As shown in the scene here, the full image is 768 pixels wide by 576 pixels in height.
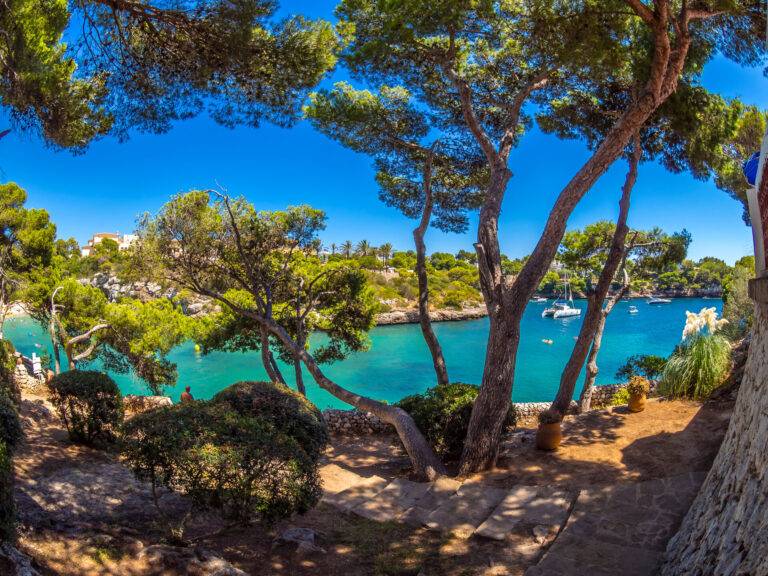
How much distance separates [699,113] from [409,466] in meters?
6.92

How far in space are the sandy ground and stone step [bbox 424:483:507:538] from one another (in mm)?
197

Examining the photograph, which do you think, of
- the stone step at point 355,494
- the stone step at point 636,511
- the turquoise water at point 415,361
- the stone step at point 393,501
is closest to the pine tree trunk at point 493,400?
the stone step at point 393,501

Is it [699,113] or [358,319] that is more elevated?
[699,113]

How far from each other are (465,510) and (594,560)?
155 cm

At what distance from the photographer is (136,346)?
572 inches

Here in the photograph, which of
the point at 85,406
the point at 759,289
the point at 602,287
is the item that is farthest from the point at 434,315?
the point at 759,289

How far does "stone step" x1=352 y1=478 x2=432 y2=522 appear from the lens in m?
5.35

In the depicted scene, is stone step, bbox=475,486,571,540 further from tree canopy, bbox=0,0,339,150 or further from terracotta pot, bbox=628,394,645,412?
tree canopy, bbox=0,0,339,150

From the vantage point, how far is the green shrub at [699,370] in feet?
26.7

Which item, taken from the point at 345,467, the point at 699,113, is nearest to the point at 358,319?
the point at 345,467

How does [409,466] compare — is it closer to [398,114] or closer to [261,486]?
[261,486]

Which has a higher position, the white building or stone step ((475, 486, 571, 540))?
the white building

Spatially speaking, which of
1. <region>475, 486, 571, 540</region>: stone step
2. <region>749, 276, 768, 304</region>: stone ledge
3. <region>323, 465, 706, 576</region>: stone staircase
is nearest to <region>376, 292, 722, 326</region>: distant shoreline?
<region>323, 465, 706, 576</region>: stone staircase

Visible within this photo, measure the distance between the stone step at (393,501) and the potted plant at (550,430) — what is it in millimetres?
2003
